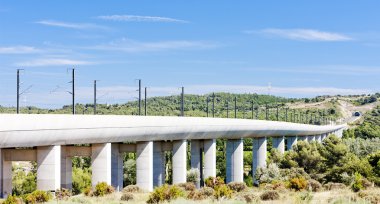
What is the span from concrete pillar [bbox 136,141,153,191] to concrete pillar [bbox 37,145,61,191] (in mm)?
11026

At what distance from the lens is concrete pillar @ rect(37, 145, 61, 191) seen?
35.0 meters

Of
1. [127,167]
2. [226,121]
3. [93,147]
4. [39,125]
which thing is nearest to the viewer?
[39,125]

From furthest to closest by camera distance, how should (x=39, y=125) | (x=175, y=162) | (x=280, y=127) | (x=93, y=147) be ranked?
(x=280, y=127) < (x=175, y=162) < (x=93, y=147) < (x=39, y=125)

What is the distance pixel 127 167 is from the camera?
73.9m

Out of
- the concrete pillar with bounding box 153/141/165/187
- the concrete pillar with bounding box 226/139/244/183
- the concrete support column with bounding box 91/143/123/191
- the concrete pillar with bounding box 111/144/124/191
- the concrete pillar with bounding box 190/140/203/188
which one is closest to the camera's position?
the concrete support column with bounding box 91/143/123/191

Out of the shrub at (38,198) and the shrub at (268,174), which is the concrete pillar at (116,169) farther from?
the shrub at (268,174)

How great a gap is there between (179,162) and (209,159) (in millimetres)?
7057

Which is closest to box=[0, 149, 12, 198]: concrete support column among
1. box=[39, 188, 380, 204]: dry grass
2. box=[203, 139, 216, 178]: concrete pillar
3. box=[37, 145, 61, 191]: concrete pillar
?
box=[37, 145, 61, 191]: concrete pillar

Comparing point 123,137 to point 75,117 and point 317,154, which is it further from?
point 317,154

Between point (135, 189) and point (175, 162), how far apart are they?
15.8 m

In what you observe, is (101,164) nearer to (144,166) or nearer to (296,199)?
(144,166)

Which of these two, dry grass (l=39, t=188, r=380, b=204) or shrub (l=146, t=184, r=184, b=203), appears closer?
dry grass (l=39, t=188, r=380, b=204)

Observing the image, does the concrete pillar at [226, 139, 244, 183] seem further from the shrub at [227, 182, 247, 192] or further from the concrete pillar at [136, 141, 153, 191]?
the shrub at [227, 182, 247, 192]

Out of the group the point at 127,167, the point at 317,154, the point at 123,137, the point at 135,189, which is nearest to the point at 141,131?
the point at 123,137
